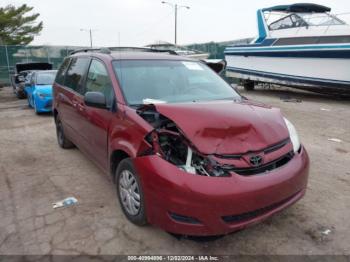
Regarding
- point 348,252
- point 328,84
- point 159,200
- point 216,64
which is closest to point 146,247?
point 159,200

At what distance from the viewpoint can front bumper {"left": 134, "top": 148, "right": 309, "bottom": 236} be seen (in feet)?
8.21

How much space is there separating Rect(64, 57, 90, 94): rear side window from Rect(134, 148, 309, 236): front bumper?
2206 millimetres

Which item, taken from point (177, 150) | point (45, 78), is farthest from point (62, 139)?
point (45, 78)

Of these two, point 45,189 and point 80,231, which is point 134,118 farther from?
point 45,189

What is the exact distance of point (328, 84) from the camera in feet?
36.4

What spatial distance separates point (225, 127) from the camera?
2.80 metres

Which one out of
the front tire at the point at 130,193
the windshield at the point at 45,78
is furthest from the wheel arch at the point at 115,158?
the windshield at the point at 45,78

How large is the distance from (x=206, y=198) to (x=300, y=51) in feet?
34.9

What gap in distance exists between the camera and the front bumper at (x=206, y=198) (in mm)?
2502

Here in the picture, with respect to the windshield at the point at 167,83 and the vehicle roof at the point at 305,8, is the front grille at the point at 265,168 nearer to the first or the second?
the windshield at the point at 167,83

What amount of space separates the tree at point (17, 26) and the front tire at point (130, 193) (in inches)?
1324

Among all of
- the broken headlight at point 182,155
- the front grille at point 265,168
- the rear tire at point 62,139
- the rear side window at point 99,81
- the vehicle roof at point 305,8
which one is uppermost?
the vehicle roof at point 305,8

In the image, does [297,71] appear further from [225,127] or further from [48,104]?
[225,127]

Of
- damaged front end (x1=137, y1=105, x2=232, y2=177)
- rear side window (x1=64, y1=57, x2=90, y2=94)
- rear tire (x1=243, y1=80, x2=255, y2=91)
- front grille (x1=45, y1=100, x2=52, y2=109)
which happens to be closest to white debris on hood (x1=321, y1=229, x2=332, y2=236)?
damaged front end (x1=137, y1=105, x2=232, y2=177)
